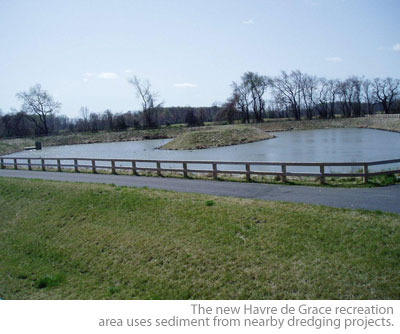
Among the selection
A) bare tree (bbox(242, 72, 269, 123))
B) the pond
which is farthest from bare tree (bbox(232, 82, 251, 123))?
the pond

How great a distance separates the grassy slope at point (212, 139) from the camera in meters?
49.3

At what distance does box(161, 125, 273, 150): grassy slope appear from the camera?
4931 centimetres

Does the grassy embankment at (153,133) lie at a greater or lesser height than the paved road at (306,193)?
greater

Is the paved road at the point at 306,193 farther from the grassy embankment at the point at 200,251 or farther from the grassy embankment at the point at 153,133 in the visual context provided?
the grassy embankment at the point at 153,133

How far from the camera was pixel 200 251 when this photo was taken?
336 inches

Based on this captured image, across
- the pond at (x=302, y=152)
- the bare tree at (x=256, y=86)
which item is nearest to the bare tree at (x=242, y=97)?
the bare tree at (x=256, y=86)

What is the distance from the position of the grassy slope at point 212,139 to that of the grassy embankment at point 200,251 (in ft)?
120

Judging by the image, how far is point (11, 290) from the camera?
8.84 m

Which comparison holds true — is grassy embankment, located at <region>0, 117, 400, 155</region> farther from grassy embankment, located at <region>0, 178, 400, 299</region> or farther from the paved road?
grassy embankment, located at <region>0, 178, 400, 299</region>

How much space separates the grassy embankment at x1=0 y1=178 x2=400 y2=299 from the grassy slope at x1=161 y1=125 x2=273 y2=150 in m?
36.5

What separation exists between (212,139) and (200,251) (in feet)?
141

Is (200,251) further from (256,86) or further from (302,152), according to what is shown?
(256,86)
